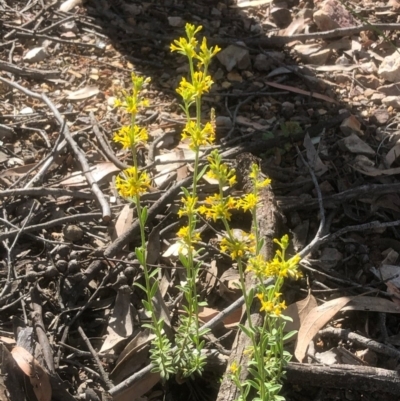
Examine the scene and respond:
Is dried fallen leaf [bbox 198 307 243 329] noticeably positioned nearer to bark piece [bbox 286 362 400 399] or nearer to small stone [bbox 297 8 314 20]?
bark piece [bbox 286 362 400 399]

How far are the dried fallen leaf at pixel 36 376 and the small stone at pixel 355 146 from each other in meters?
1.75

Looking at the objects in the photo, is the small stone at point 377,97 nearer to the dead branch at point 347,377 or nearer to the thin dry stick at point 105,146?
the thin dry stick at point 105,146

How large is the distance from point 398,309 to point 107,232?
119 cm

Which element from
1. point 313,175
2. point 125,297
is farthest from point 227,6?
point 125,297

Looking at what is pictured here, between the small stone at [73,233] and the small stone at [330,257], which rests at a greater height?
the small stone at [73,233]

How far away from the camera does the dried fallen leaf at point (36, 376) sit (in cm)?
208


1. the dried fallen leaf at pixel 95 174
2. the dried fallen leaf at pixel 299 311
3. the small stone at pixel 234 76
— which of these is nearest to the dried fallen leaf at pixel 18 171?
the dried fallen leaf at pixel 95 174

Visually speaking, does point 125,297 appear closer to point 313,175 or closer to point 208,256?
point 208,256

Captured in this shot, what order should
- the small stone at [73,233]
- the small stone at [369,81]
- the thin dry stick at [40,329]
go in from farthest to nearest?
the small stone at [369,81]
the small stone at [73,233]
the thin dry stick at [40,329]

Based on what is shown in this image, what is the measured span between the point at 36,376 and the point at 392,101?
227cm

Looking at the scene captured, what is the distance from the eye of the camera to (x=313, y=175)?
2824 millimetres

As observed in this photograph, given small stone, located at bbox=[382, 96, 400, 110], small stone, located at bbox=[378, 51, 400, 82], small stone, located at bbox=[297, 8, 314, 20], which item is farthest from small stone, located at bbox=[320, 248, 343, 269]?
small stone, located at bbox=[297, 8, 314, 20]

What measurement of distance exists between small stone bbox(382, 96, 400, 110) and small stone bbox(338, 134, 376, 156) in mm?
375

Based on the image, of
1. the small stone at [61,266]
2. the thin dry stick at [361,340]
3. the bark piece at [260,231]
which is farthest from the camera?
the small stone at [61,266]
